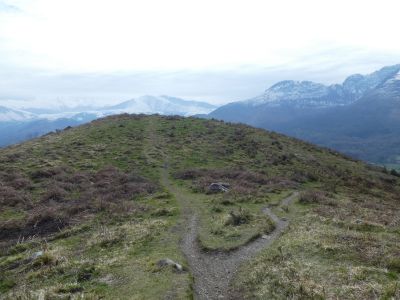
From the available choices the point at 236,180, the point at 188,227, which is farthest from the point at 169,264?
the point at 236,180

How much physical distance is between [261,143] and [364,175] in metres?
20.4

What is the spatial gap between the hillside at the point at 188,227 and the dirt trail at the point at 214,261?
73 millimetres

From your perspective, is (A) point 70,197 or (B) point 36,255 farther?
(A) point 70,197

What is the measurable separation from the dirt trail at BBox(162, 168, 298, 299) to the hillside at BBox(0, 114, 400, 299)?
73 mm

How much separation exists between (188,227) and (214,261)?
7791 millimetres

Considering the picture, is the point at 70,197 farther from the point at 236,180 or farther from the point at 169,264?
the point at 169,264

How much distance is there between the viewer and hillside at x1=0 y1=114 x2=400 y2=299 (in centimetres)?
1930

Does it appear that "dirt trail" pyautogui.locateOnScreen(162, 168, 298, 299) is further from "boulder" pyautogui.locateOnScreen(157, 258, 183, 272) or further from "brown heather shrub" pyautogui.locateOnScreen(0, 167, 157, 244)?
"brown heather shrub" pyautogui.locateOnScreen(0, 167, 157, 244)

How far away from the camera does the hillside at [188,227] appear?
63.3ft

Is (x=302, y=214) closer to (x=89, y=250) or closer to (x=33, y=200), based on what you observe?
(x=89, y=250)

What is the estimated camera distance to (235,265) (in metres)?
22.6

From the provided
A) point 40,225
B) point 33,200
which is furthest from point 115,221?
point 33,200

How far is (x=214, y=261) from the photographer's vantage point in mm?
23406

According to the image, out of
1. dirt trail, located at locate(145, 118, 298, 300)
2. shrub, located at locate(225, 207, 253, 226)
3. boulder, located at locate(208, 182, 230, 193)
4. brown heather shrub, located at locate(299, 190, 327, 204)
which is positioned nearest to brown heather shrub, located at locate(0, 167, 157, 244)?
boulder, located at locate(208, 182, 230, 193)
